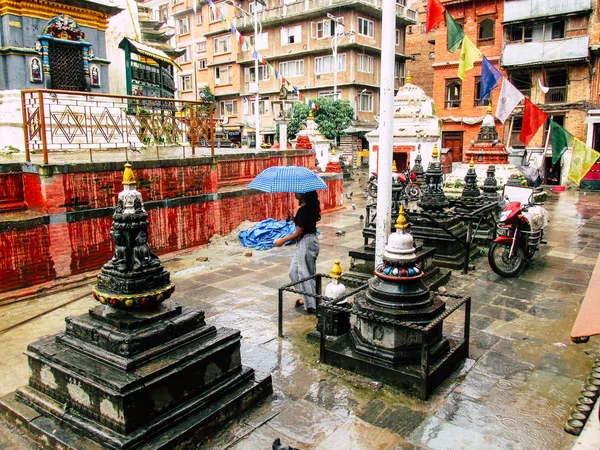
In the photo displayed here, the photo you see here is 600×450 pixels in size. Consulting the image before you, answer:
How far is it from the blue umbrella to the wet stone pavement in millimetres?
1925

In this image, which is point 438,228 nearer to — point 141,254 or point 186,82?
point 141,254

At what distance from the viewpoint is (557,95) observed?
32.2m

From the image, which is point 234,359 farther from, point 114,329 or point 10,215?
point 10,215

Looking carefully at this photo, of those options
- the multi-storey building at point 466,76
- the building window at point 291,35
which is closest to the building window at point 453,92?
the multi-storey building at point 466,76

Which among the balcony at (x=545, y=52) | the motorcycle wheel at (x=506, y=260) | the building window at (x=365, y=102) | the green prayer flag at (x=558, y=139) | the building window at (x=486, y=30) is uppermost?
the building window at (x=486, y=30)

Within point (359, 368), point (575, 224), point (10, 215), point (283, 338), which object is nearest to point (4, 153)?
point (10, 215)

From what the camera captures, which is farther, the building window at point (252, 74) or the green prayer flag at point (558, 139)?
the building window at point (252, 74)

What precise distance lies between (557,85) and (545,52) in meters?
2.53

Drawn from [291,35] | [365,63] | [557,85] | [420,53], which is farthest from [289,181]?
[420,53]

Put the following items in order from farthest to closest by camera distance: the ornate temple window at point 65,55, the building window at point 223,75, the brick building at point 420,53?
the building window at point 223,75, the brick building at point 420,53, the ornate temple window at point 65,55

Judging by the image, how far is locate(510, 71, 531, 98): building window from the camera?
3319 cm

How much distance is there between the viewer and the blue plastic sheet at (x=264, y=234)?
39.5 ft

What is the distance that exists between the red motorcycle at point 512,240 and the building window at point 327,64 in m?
34.8

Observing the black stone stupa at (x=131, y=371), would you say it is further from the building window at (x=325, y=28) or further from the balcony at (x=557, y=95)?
the building window at (x=325, y=28)
